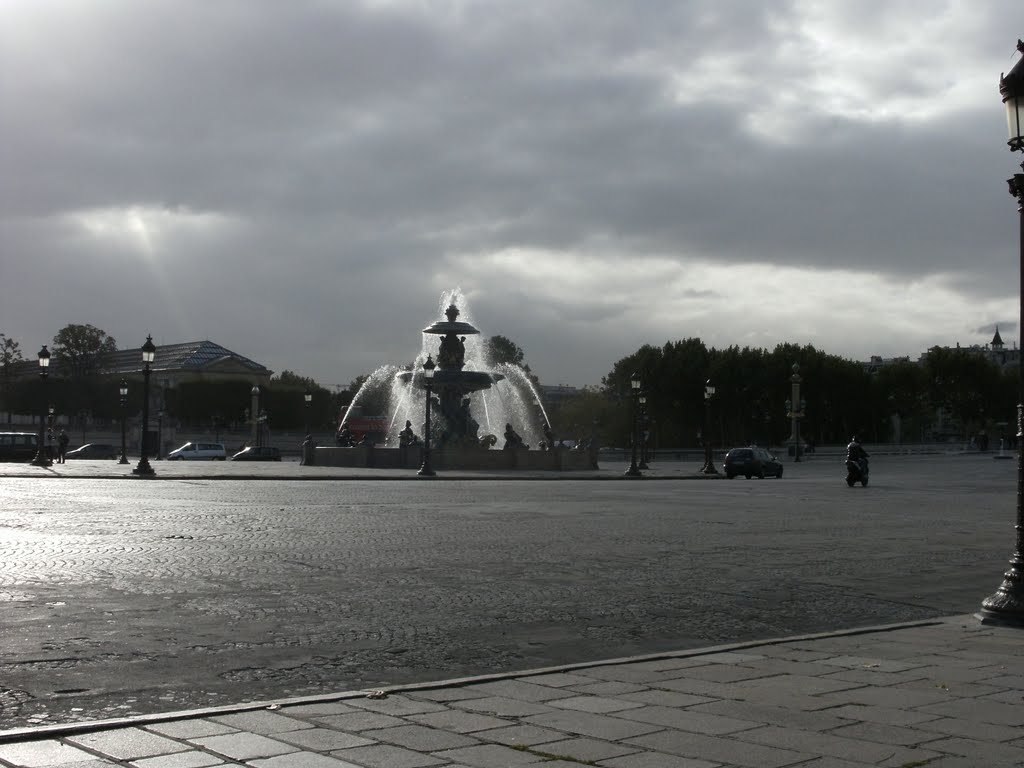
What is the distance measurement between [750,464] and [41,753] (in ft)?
144

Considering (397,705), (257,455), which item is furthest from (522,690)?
(257,455)

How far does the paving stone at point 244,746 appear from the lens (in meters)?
5.13

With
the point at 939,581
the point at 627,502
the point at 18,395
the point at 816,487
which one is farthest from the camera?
the point at 18,395

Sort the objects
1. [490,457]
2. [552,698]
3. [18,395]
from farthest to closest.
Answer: [18,395]
[490,457]
[552,698]

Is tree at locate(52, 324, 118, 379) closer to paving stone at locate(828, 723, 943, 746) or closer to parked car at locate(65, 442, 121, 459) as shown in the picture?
parked car at locate(65, 442, 121, 459)

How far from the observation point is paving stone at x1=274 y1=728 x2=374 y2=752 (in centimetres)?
530

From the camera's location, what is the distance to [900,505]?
26.4m

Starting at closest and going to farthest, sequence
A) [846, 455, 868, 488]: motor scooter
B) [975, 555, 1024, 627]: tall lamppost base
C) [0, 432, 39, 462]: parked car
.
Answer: [975, 555, 1024, 627]: tall lamppost base < [846, 455, 868, 488]: motor scooter < [0, 432, 39, 462]: parked car

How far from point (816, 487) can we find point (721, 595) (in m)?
26.4

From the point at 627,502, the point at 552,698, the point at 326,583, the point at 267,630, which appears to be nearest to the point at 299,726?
the point at 552,698

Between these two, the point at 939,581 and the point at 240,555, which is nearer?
the point at 939,581

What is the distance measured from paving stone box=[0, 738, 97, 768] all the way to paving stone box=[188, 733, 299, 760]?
51 centimetres

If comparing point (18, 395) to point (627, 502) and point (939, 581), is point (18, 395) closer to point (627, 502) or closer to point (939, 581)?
point (627, 502)

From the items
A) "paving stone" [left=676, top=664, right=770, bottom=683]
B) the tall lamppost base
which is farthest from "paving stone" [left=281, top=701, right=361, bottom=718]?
the tall lamppost base
